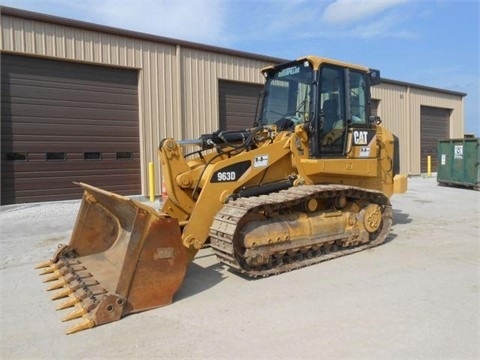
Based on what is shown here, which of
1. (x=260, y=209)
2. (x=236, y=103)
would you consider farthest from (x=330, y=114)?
(x=236, y=103)

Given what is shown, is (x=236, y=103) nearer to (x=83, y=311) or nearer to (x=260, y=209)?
(x=260, y=209)

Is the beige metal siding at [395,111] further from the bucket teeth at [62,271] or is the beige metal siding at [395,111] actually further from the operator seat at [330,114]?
the bucket teeth at [62,271]

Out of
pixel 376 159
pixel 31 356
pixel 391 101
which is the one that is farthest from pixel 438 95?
pixel 31 356

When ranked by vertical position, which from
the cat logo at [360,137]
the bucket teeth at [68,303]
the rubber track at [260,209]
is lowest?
the bucket teeth at [68,303]

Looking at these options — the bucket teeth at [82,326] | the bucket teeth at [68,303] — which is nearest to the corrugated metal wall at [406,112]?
the bucket teeth at [68,303]

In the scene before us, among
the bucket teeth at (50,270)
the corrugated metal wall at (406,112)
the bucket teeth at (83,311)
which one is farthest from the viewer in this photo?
the corrugated metal wall at (406,112)

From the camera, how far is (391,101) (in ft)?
68.6

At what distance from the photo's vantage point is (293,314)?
4.14 meters

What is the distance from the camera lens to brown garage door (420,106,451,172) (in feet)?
75.6

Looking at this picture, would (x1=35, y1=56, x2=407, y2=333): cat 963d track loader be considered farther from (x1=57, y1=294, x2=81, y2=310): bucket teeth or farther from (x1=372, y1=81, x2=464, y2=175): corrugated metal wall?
(x1=372, y1=81, x2=464, y2=175): corrugated metal wall

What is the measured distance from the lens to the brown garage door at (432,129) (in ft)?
75.6

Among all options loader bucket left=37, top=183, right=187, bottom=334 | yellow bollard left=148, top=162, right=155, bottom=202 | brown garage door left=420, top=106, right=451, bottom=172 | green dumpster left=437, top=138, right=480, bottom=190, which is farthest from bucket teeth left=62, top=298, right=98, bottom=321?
brown garage door left=420, top=106, right=451, bottom=172

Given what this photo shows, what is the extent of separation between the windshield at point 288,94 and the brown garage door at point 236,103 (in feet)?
23.2

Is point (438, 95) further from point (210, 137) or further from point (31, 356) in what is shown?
point (31, 356)
